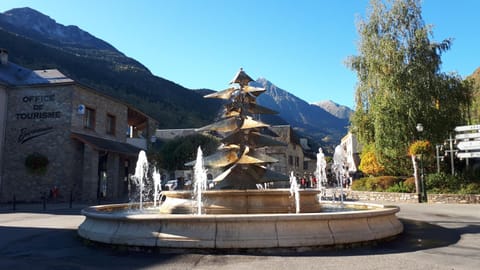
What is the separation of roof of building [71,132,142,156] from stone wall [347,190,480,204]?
17556 mm

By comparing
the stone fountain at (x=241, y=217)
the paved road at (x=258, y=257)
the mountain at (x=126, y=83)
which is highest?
the mountain at (x=126, y=83)

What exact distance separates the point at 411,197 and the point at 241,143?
1555 cm

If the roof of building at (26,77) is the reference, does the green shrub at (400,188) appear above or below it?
below

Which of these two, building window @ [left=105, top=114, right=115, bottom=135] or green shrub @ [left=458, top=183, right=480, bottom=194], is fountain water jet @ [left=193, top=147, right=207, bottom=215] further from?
building window @ [left=105, top=114, right=115, bottom=135]

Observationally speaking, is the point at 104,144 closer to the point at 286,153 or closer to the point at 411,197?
the point at 411,197

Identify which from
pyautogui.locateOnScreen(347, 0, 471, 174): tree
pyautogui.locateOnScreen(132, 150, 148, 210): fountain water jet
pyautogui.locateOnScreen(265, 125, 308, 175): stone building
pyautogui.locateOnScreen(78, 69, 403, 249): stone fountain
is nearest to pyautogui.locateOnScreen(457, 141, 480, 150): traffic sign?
pyautogui.locateOnScreen(347, 0, 471, 174): tree

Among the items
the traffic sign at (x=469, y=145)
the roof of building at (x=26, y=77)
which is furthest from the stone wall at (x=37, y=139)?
the traffic sign at (x=469, y=145)

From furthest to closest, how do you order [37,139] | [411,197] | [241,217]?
[37,139] < [411,197] < [241,217]

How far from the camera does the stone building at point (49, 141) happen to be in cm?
2509

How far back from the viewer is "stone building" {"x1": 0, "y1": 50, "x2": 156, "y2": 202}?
25.1m

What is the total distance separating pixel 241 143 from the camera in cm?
1120

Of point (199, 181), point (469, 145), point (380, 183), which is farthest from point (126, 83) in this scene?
point (199, 181)

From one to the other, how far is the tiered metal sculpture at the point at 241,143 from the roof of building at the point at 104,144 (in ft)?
53.7

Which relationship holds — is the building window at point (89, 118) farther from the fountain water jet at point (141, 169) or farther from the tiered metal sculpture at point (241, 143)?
the tiered metal sculpture at point (241, 143)
